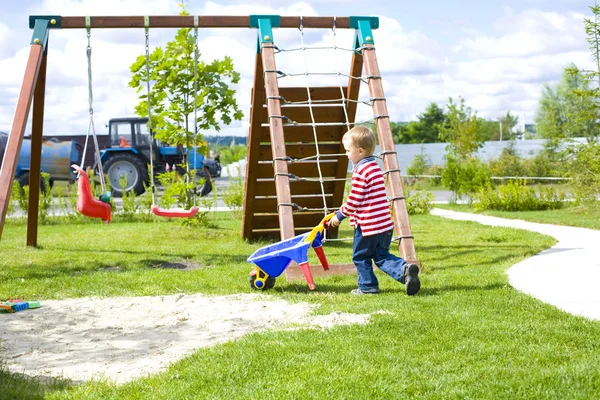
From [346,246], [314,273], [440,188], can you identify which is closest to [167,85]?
[346,246]

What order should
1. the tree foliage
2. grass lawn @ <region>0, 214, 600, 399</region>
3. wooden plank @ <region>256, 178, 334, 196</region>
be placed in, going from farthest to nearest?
the tree foliage
wooden plank @ <region>256, 178, 334, 196</region>
grass lawn @ <region>0, 214, 600, 399</region>

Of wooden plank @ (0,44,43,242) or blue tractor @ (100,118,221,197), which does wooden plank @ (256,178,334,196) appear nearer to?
wooden plank @ (0,44,43,242)

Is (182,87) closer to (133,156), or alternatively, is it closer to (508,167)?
(133,156)

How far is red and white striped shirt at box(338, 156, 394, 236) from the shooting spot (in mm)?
5844

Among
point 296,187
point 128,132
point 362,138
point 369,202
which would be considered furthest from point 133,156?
point 369,202

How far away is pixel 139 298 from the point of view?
19.6ft

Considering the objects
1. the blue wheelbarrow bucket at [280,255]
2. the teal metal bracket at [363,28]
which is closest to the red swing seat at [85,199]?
the blue wheelbarrow bucket at [280,255]

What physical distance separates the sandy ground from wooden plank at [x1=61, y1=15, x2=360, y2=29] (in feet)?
11.8

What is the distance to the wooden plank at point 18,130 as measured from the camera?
659 cm

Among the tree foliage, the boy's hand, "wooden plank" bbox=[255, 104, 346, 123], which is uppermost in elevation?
the tree foliage

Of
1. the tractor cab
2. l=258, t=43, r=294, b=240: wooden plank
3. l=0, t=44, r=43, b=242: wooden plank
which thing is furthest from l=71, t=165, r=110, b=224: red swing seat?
the tractor cab

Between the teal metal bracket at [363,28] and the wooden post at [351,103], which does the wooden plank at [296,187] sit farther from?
the teal metal bracket at [363,28]

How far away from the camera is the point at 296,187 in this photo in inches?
373

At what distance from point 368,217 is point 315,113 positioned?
3.26 m
